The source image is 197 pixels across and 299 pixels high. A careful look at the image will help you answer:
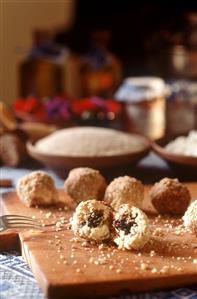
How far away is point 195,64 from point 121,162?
229 centimetres

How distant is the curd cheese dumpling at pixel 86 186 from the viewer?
4.44 ft

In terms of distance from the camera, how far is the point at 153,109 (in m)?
2.16

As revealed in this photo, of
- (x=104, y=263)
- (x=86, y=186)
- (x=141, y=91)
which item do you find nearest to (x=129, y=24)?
(x=141, y=91)

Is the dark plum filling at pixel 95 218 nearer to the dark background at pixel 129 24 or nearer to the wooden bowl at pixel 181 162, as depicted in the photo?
the wooden bowl at pixel 181 162

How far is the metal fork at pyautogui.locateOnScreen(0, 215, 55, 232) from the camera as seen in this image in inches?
47.9

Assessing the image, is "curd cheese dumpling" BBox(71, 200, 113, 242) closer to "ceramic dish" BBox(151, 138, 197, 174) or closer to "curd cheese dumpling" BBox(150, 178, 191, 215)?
"curd cheese dumpling" BBox(150, 178, 191, 215)

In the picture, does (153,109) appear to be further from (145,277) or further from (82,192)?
(145,277)

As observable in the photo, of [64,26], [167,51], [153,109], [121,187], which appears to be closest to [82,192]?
[121,187]

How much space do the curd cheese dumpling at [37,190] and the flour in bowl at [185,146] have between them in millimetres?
435

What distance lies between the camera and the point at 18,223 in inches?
48.3

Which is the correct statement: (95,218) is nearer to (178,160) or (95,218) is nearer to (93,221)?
(93,221)

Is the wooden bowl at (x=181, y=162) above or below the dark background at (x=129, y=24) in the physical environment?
above

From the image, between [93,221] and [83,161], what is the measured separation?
476 mm

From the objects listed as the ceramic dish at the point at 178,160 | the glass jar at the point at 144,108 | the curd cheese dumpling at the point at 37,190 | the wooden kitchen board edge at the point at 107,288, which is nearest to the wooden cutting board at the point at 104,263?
the wooden kitchen board edge at the point at 107,288
